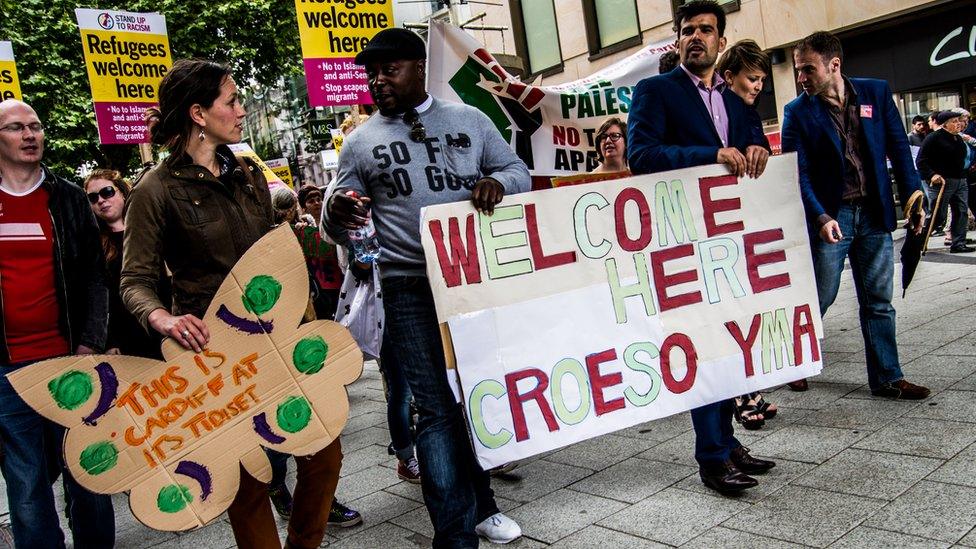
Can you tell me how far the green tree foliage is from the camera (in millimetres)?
20062

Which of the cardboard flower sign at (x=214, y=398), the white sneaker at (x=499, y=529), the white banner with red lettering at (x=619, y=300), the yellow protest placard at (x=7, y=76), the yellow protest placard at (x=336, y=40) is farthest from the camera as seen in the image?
the yellow protest placard at (x=336, y=40)

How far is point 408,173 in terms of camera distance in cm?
303

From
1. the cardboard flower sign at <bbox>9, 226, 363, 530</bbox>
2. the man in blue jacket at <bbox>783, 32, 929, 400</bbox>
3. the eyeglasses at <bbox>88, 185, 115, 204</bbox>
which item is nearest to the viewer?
the cardboard flower sign at <bbox>9, 226, 363, 530</bbox>

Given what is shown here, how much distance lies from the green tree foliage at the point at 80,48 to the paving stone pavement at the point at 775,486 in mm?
Answer: 17451

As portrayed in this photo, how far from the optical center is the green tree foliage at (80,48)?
20.1m

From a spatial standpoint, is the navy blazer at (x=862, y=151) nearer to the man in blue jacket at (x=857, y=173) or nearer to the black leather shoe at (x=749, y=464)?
the man in blue jacket at (x=857, y=173)

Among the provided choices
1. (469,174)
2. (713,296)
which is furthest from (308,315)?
(713,296)

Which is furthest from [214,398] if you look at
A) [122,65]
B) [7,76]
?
[122,65]

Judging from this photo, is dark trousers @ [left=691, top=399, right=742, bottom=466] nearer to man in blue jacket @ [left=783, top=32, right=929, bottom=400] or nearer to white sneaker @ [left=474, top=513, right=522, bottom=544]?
white sneaker @ [left=474, top=513, right=522, bottom=544]

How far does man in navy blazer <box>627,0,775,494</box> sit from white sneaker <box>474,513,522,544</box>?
0.85 m

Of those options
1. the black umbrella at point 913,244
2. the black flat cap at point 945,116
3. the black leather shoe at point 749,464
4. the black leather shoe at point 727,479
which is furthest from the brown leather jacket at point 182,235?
the black flat cap at point 945,116

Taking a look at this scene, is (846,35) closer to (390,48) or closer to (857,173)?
(857,173)

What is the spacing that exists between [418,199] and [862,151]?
9.25ft

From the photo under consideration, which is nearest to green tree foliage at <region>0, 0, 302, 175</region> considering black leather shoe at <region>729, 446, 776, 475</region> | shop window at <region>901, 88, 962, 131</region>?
shop window at <region>901, 88, 962, 131</region>
